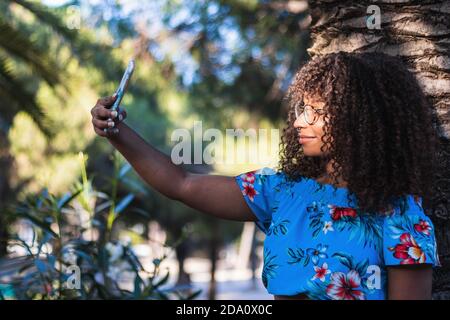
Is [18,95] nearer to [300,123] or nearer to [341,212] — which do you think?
[300,123]

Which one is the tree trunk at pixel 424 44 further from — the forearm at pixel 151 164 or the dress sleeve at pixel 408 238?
the forearm at pixel 151 164

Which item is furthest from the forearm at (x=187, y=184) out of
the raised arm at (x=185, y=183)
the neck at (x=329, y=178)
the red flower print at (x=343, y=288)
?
the red flower print at (x=343, y=288)

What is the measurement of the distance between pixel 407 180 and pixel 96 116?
820 millimetres

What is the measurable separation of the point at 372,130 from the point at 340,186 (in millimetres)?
166

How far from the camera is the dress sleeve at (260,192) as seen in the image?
1.99 m

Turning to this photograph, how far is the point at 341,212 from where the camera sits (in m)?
1.81

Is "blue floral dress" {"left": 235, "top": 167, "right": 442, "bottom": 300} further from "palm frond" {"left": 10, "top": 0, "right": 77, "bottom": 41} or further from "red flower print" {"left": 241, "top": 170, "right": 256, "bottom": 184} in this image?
"palm frond" {"left": 10, "top": 0, "right": 77, "bottom": 41}

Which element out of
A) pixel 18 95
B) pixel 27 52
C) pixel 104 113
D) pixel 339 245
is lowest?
pixel 339 245

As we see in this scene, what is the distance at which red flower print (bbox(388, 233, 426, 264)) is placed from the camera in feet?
5.53

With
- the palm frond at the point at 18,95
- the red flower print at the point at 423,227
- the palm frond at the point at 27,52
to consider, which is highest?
the palm frond at the point at 27,52

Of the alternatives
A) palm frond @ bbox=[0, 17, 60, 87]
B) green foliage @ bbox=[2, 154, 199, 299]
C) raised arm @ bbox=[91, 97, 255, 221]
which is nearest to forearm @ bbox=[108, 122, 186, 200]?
raised arm @ bbox=[91, 97, 255, 221]

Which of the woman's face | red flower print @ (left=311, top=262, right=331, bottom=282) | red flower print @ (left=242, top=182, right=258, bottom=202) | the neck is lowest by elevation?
red flower print @ (left=311, top=262, right=331, bottom=282)

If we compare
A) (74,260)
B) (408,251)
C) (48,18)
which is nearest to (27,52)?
(48,18)

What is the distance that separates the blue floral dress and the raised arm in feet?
0.57
